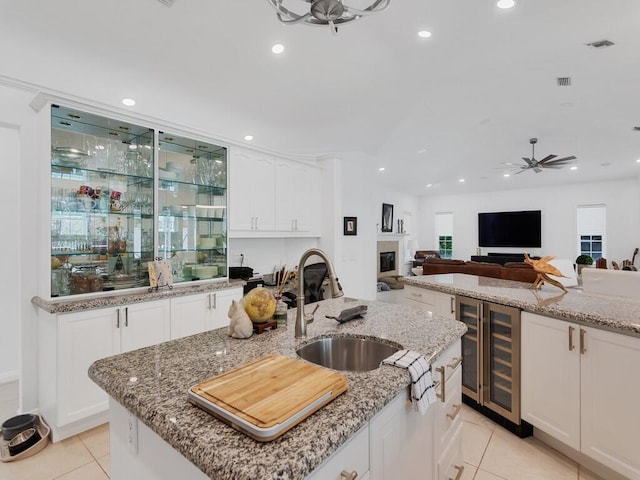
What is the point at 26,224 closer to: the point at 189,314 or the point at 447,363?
the point at 189,314

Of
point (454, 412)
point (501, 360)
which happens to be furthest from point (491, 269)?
point (454, 412)

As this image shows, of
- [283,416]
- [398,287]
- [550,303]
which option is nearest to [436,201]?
[398,287]

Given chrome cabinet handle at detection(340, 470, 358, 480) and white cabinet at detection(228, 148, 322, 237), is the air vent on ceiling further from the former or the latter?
chrome cabinet handle at detection(340, 470, 358, 480)

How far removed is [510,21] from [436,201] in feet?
28.1

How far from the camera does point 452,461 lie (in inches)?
64.6

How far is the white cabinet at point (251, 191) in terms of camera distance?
3.54 meters

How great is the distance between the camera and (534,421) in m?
2.11

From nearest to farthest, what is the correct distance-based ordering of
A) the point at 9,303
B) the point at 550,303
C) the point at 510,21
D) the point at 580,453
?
1. the point at 580,453
2. the point at 550,303
3. the point at 510,21
4. the point at 9,303

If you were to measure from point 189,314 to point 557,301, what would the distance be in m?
2.87

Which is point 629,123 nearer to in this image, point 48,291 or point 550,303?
point 550,303

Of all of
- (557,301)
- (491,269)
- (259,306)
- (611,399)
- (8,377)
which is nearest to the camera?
(259,306)

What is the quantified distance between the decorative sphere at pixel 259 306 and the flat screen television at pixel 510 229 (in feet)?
31.9

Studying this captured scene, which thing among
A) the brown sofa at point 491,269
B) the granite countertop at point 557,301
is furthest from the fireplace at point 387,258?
the granite countertop at point 557,301

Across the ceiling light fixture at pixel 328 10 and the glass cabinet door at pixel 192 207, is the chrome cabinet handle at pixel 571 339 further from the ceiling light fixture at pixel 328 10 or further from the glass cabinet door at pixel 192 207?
the glass cabinet door at pixel 192 207
